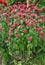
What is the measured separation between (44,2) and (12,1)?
705 millimetres

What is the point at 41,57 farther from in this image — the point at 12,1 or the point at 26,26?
the point at 12,1

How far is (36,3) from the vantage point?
16.6 feet

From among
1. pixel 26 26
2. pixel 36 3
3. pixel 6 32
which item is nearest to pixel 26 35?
pixel 26 26

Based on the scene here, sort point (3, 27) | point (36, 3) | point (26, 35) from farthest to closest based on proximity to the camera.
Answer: point (36, 3) < point (3, 27) < point (26, 35)

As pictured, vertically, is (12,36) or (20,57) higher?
(12,36)

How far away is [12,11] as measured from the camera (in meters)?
4.20

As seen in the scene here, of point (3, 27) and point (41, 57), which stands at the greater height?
point (3, 27)

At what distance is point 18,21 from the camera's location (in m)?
3.97

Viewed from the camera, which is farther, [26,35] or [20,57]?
[20,57]

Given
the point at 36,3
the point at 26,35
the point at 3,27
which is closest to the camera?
the point at 26,35

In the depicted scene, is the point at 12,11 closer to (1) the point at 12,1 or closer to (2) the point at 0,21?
(2) the point at 0,21

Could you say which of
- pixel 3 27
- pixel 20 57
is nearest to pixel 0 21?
pixel 3 27

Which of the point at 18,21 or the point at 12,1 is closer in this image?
the point at 18,21

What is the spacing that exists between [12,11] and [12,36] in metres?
0.53
